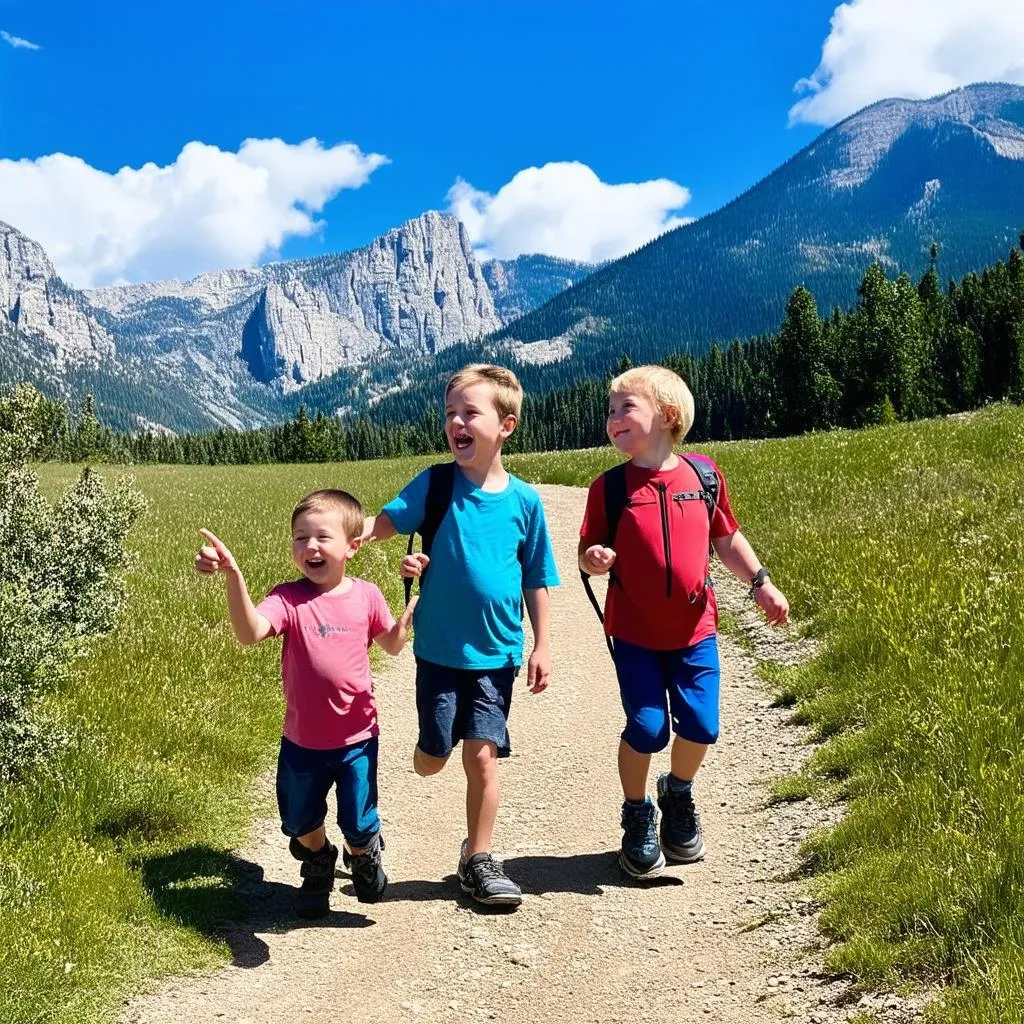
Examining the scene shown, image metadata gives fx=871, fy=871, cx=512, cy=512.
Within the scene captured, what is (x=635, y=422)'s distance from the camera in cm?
543

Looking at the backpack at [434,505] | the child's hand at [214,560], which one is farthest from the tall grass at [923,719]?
the child's hand at [214,560]

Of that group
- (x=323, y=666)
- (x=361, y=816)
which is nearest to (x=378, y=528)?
(x=323, y=666)

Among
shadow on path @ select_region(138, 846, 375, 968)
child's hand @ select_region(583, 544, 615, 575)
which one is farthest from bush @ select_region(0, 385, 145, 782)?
child's hand @ select_region(583, 544, 615, 575)

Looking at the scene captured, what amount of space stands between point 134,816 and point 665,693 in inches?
143

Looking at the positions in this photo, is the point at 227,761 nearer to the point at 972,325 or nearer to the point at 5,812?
the point at 5,812

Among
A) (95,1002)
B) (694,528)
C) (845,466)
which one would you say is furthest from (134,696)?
(845,466)

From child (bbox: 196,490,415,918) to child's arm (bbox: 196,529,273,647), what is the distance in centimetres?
7

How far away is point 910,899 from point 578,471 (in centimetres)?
2770

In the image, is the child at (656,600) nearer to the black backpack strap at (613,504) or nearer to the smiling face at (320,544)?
the black backpack strap at (613,504)

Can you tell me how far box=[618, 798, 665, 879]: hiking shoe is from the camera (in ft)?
17.8

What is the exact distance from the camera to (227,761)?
7.10m

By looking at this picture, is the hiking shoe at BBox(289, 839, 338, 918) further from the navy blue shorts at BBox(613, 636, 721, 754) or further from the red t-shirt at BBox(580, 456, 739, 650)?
the red t-shirt at BBox(580, 456, 739, 650)

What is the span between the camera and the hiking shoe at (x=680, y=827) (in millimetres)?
5699

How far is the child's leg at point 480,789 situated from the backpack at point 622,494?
3.35 feet
